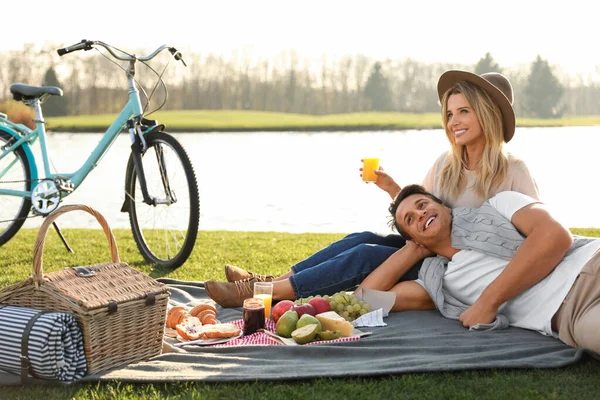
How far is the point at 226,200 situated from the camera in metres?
15.8

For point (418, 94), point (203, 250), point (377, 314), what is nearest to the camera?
point (377, 314)

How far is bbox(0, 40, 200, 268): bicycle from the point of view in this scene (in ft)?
15.7

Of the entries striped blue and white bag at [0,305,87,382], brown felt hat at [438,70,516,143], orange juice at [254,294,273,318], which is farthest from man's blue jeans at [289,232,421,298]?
striped blue and white bag at [0,305,87,382]

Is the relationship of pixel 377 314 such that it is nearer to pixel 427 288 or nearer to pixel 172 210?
pixel 427 288

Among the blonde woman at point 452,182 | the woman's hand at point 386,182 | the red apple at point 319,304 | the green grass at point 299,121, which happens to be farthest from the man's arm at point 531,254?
the green grass at point 299,121

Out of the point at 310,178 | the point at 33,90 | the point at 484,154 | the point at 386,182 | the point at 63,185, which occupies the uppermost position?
the point at 33,90

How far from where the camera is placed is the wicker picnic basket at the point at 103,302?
8.99 feet

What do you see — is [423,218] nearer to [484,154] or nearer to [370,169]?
[484,154]

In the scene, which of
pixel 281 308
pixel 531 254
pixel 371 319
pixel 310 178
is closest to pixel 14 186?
pixel 281 308

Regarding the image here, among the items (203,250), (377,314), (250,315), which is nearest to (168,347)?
(250,315)

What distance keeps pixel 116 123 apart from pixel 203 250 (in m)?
1.61

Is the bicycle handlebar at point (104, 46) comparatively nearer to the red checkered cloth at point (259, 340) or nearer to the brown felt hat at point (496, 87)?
the brown felt hat at point (496, 87)

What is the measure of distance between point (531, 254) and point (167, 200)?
262cm

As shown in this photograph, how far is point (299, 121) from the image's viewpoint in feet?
136
